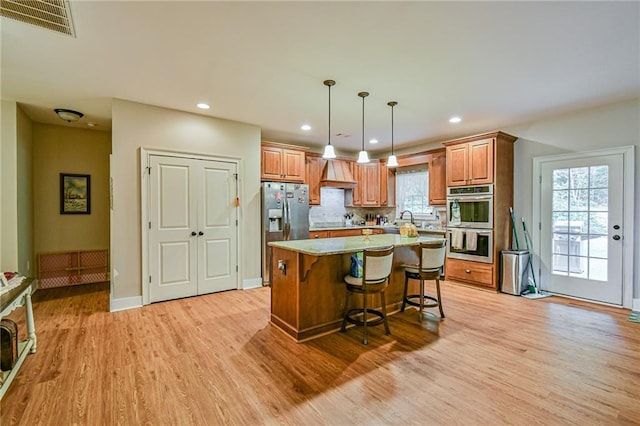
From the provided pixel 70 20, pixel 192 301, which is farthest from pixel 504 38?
pixel 192 301

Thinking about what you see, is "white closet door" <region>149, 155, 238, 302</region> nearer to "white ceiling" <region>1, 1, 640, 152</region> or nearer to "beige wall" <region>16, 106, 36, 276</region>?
"white ceiling" <region>1, 1, 640, 152</region>

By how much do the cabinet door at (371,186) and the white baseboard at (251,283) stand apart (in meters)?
3.08

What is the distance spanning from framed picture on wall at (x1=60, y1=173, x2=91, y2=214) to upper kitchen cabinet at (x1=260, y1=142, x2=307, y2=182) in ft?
10.2

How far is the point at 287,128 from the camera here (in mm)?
5395

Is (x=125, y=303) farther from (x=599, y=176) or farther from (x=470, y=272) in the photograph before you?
(x=599, y=176)

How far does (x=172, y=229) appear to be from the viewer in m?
4.41

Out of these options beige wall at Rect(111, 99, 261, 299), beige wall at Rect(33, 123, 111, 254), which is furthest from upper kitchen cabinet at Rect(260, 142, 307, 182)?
beige wall at Rect(33, 123, 111, 254)

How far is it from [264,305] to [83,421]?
2382mm

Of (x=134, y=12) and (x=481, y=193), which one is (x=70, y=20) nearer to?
(x=134, y=12)

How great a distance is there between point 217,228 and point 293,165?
1911mm

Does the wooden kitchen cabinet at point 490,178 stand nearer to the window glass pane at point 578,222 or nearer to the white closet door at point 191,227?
the window glass pane at point 578,222

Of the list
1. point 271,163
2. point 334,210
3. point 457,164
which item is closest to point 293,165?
point 271,163

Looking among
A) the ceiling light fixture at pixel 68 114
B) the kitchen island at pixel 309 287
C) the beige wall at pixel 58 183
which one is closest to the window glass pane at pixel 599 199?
the kitchen island at pixel 309 287

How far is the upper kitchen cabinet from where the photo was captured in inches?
217
